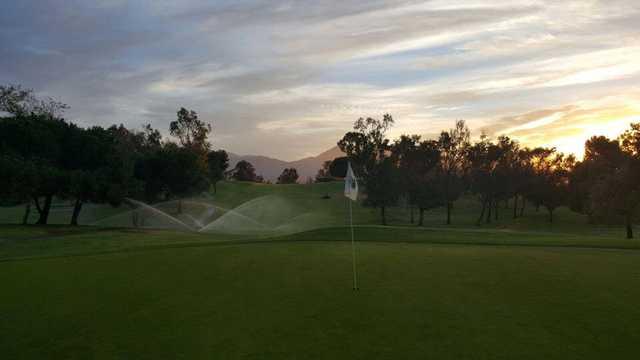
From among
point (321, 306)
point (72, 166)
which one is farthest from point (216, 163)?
point (321, 306)

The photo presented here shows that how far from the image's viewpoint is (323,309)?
1080 cm

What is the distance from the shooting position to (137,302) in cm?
1198

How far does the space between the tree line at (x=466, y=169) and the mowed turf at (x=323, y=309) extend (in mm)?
66958

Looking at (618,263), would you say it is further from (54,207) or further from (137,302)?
(54,207)

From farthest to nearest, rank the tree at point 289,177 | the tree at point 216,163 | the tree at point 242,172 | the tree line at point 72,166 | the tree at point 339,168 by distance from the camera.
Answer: the tree at point 289,177 → the tree at point 242,172 → the tree at point 339,168 → the tree at point 216,163 → the tree line at point 72,166

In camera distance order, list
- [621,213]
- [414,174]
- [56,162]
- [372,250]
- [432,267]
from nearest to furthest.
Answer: [432,267] < [372,250] < [56,162] < [621,213] < [414,174]

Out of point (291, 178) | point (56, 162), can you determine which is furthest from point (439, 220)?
point (291, 178)

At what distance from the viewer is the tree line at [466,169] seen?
279 ft

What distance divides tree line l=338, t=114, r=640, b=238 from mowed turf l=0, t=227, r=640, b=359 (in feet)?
220

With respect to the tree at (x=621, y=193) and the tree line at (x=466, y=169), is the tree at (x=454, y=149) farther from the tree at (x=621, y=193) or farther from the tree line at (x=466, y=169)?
the tree at (x=621, y=193)

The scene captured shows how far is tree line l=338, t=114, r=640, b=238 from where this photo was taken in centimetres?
8519

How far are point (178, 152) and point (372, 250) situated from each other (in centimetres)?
4893

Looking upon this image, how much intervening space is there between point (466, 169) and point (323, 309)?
3699 inches

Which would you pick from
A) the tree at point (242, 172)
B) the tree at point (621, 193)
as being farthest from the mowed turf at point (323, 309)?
the tree at point (242, 172)
